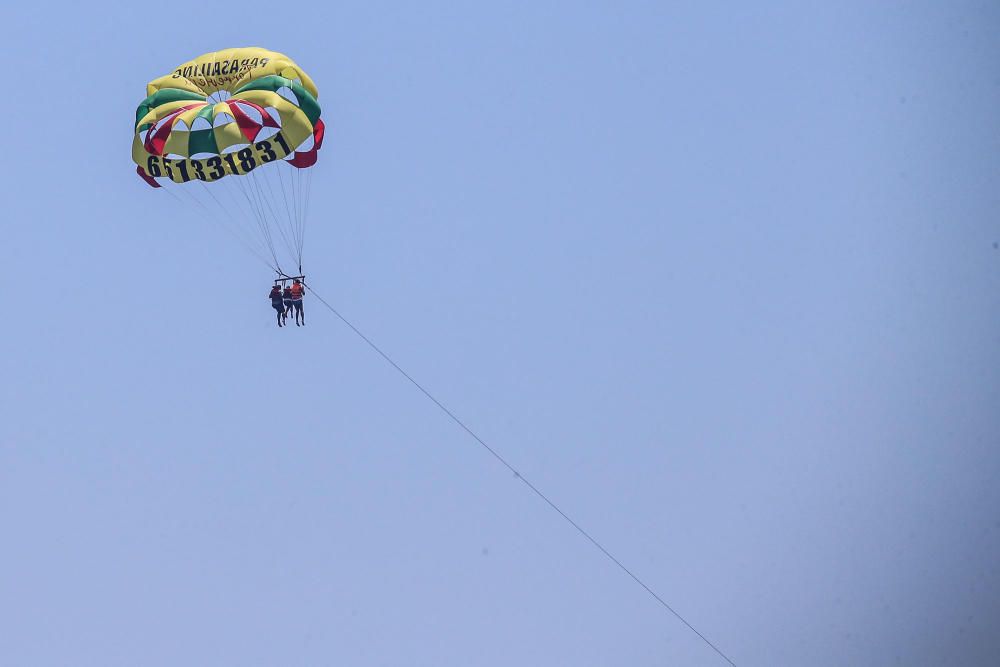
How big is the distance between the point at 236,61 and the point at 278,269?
17.9ft

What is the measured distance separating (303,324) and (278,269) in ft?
5.13

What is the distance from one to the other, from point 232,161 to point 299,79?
114 inches

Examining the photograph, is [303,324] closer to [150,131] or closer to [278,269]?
[278,269]

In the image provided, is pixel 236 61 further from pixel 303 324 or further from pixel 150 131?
pixel 303 324

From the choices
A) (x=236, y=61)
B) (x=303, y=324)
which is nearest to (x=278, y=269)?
(x=303, y=324)

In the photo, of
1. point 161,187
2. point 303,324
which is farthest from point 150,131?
point 303,324

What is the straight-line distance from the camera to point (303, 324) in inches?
2363

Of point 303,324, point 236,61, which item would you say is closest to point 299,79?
point 236,61

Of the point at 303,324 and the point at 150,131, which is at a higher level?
the point at 150,131

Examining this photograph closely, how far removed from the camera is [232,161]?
58688 mm

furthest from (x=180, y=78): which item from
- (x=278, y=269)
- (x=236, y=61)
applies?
(x=278, y=269)

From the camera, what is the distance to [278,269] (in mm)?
60062

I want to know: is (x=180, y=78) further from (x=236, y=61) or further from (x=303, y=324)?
(x=303, y=324)

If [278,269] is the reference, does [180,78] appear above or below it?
above
